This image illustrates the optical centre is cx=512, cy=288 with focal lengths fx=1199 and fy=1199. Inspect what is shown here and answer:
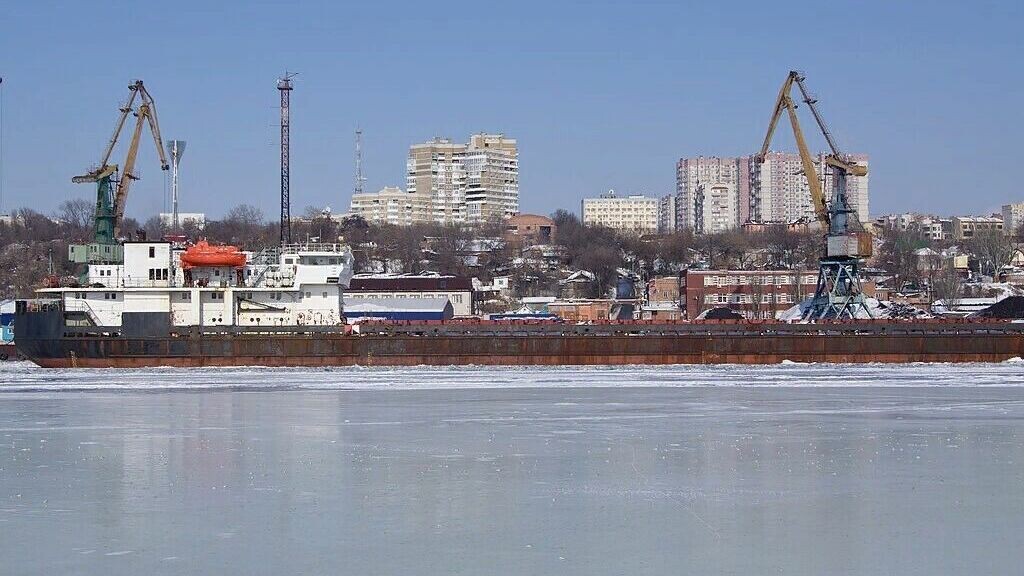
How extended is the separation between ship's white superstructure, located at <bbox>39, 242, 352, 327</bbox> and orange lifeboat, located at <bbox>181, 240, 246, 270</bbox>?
0.92 feet

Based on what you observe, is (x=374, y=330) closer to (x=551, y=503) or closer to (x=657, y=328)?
(x=657, y=328)

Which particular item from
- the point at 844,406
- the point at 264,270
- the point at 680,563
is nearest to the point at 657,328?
the point at 264,270

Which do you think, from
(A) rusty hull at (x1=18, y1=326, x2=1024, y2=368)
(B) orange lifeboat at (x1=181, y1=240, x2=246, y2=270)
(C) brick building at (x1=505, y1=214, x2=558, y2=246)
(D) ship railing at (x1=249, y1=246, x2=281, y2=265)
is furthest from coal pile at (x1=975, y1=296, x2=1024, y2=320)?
(C) brick building at (x1=505, y1=214, x2=558, y2=246)

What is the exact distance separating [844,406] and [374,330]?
2491cm

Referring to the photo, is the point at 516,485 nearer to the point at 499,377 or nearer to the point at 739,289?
the point at 499,377

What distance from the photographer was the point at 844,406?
88.3 ft

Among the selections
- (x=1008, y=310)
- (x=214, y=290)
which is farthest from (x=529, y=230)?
(x=214, y=290)

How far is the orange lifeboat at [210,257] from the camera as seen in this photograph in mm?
47406

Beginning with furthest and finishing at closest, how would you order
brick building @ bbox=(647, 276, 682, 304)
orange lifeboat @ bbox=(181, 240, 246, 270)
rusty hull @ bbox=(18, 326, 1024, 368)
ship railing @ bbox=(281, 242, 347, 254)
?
brick building @ bbox=(647, 276, 682, 304) < ship railing @ bbox=(281, 242, 347, 254) < orange lifeboat @ bbox=(181, 240, 246, 270) < rusty hull @ bbox=(18, 326, 1024, 368)

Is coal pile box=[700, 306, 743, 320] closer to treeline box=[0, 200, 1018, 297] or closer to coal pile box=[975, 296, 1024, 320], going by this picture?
coal pile box=[975, 296, 1024, 320]

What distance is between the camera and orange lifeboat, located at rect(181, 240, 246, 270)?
47.4 metres

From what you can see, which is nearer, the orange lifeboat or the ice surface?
the ice surface

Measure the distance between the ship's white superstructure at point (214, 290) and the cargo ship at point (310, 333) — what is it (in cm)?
5

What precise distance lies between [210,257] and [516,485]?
33635mm
